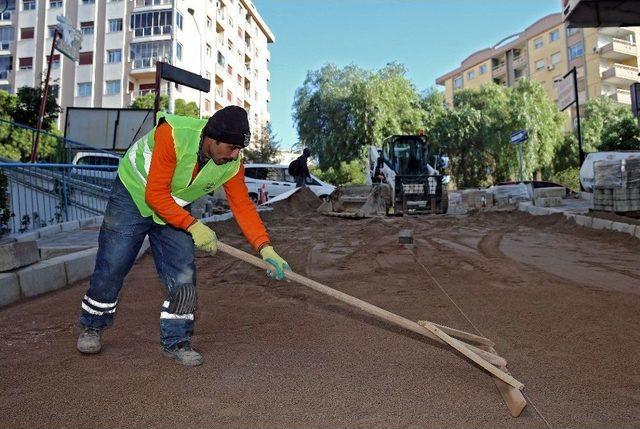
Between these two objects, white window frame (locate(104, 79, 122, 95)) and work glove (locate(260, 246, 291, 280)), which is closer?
work glove (locate(260, 246, 291, 280))

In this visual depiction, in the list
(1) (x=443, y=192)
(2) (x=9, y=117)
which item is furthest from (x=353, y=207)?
(2) (x=9, y=117)

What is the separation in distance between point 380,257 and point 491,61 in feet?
185

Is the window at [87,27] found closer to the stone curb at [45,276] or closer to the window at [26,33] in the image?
the window at [26,33]

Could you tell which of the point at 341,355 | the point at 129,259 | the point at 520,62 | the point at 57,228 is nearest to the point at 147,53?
the point at 57,228

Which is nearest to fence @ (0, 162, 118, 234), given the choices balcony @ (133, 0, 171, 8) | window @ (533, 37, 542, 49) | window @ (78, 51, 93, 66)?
balcony @ (133, 0, 171, 8)

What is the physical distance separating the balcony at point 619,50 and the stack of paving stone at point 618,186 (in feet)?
126

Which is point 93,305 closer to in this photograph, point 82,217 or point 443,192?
point 82,217

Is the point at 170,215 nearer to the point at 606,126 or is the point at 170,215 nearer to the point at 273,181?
the point at 273,181

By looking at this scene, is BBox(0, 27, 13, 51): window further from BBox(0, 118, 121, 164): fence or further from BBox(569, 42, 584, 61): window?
BBox(569, 42, 584, 61): window

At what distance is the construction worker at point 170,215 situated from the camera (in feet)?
8.73

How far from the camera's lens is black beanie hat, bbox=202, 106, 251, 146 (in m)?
2.64

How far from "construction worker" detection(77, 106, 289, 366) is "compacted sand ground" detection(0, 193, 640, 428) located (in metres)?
0.26

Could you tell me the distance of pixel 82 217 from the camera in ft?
32.0

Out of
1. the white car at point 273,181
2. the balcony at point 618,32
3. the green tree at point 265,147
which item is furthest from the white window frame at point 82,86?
the balcony at point 618,32
